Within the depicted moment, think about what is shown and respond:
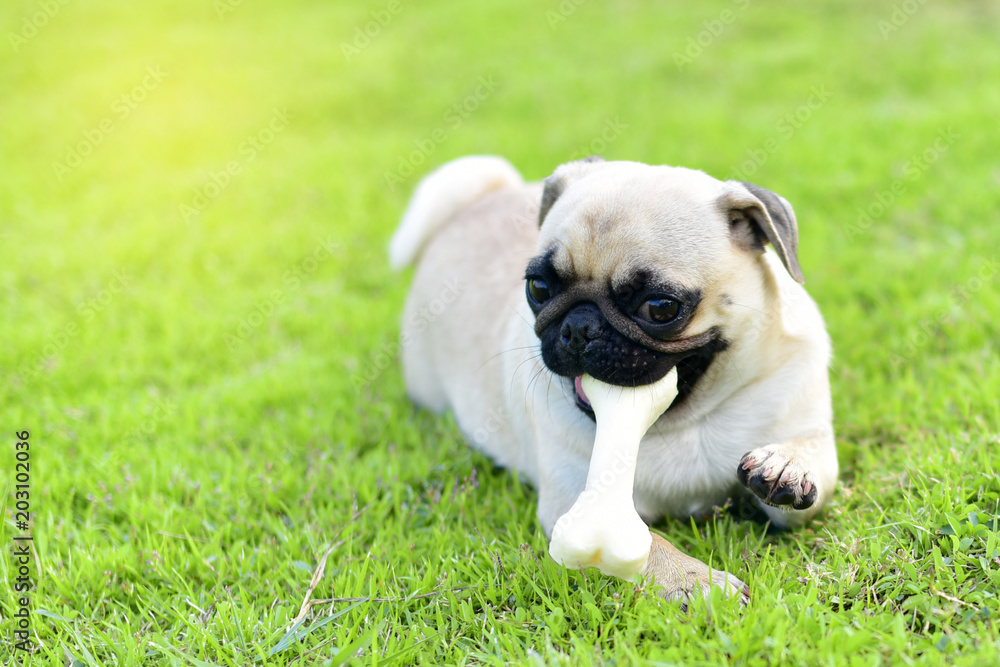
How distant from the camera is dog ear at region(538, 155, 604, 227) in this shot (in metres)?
3.88

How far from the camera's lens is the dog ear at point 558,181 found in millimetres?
3879

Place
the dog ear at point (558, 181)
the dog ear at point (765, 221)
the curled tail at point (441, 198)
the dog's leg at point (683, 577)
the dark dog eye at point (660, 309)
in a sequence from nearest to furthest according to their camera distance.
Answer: the dog's leg at point (683, 577) < the dark dog eye at point (660, 309) < the dog ear at point (765, 221) < the dog ear at point (558, 181) < the curled tail at point (441, 198)

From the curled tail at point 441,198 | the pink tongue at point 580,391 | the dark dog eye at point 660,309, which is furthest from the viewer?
the curled tail at point 441,198

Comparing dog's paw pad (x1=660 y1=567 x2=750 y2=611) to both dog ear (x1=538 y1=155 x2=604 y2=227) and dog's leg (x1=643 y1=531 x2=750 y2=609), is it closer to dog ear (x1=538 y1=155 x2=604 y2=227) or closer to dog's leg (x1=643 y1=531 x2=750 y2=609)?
dog's leg (x1=643 y1=531 x2=750 y2=609)

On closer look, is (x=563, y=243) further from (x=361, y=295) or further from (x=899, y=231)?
(x=899, y=231)

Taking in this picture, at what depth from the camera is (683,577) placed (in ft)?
9.81

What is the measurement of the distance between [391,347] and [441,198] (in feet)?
4.09

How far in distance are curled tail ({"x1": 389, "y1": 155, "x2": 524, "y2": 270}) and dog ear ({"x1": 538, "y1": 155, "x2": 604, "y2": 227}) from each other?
2.26m

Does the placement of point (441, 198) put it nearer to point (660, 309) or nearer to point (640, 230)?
point (640, 230)

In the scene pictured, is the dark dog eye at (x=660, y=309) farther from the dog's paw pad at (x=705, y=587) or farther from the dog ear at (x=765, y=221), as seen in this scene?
the dog's paw pad at (x=705, y=587)

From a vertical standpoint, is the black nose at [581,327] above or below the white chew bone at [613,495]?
above

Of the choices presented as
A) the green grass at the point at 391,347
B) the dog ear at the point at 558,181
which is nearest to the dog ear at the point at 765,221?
the dog ear at the point at 558,181

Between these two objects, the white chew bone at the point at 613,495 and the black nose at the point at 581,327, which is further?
the black nose at the point at 581,327

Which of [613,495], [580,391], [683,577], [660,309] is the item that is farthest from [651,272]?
[683,577]
